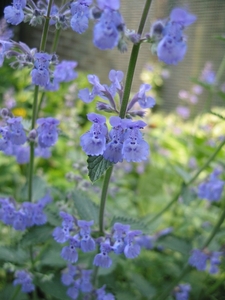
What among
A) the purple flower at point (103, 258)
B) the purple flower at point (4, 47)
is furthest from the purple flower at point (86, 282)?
A: the purple flower at point (4, 47)

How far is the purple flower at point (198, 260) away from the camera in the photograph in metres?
1.56

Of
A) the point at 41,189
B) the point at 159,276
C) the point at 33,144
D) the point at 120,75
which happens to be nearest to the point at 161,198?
the point at 159,276

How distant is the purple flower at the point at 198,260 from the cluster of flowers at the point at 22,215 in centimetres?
64

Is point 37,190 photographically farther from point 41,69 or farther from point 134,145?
point 134,145

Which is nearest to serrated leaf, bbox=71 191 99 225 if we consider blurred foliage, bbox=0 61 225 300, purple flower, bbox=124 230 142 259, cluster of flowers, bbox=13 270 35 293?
blurred foliage, bbox=0 61 225 300

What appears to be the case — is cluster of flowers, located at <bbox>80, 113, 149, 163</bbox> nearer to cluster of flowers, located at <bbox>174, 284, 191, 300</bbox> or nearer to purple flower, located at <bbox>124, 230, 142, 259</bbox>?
purple flower, located at <bbox>124, 230, 142, 259</bbox>

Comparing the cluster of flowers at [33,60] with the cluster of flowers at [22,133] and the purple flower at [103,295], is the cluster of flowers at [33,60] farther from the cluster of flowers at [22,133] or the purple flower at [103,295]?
the purple flower at [103,295]

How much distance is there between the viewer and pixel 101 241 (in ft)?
3.88

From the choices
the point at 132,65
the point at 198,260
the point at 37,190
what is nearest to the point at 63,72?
the point at 132,65

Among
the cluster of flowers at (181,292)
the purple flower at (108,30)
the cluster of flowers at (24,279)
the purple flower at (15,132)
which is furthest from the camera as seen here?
the cluster of flowers at (181,292)

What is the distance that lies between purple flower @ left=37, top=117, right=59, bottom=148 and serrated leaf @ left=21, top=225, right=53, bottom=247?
34cm

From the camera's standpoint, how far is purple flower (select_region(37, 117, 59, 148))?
4.14 ft

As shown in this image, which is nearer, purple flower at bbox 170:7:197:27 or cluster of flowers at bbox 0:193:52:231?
purple flower at bbox 170:7:197:27

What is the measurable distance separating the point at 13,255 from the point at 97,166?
0.76 m
